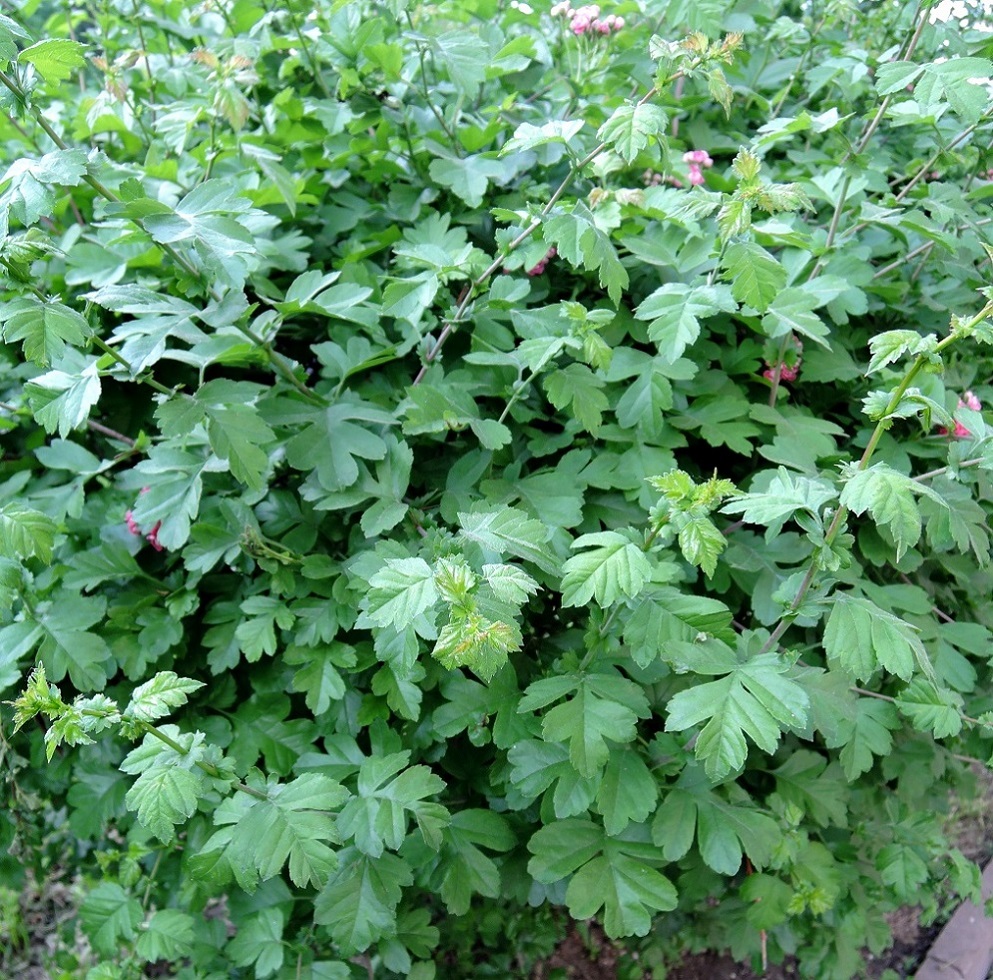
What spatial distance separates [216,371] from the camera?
1893 millimetres

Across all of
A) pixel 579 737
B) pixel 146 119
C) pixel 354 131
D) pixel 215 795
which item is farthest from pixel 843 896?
pixel 146 119

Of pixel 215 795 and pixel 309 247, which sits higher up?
pixel 309 247

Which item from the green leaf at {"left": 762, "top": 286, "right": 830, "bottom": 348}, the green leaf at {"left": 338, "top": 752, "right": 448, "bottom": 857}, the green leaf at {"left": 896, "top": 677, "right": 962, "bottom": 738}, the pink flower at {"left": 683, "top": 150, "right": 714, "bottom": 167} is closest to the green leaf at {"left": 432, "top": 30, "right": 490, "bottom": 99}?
the pink flower at {"left": 683, "top": 150, "right": 714, "bottom": 167}

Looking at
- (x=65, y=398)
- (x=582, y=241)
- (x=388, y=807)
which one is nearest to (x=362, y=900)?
(x=388, y=807)

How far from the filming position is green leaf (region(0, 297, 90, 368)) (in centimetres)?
122

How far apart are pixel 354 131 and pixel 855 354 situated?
3.86 feet

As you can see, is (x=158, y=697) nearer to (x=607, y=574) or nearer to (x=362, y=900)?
(x=362, y=900)

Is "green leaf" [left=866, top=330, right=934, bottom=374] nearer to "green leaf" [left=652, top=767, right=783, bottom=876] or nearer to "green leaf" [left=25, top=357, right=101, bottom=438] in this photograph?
"green leaf" [left=652, top=767, right=783, bottom=876]

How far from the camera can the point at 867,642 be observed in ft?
3.67

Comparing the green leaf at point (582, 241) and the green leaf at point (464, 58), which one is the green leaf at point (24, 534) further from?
the green leaf at point (464, 58)

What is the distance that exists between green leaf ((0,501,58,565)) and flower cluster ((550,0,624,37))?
4.41ft

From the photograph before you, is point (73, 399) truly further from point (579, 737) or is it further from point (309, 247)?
point (579, 737)

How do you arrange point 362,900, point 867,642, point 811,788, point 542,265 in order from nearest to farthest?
point 867,642 → point 362,900 → point 811,788 → point 542,265

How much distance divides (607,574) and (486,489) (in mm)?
436
